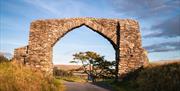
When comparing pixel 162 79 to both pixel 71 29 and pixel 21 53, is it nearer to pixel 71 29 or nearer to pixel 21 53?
pixel 71 29

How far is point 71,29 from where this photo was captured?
26344 millimetres

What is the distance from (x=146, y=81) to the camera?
17.9 m

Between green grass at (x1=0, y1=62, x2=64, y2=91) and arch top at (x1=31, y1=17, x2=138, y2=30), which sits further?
arch top at (x1=31, y1=17, x2=138, y2=30)

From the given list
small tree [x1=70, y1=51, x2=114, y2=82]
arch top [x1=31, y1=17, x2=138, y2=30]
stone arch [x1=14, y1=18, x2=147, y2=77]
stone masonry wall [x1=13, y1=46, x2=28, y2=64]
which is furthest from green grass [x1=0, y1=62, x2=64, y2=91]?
small tree [x1=70, y1=51, x2=114, y2=82]

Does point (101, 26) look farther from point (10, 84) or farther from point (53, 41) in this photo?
point (10, 84)

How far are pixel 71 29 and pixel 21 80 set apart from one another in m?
13.9

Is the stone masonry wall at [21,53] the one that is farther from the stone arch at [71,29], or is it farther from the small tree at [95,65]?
the small tree at [95,65]

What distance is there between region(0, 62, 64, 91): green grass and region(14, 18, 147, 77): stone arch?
32.4 feet

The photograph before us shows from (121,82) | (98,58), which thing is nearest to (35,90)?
(121,82)

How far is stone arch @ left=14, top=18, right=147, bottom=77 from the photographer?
25938 millimetres

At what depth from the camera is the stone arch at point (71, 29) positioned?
85.1ft

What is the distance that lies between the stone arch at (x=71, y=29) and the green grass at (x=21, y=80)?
988 cm

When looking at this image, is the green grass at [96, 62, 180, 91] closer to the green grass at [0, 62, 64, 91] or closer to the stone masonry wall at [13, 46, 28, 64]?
the green grass at [0, 62, 64, 91]

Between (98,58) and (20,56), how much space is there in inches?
699
